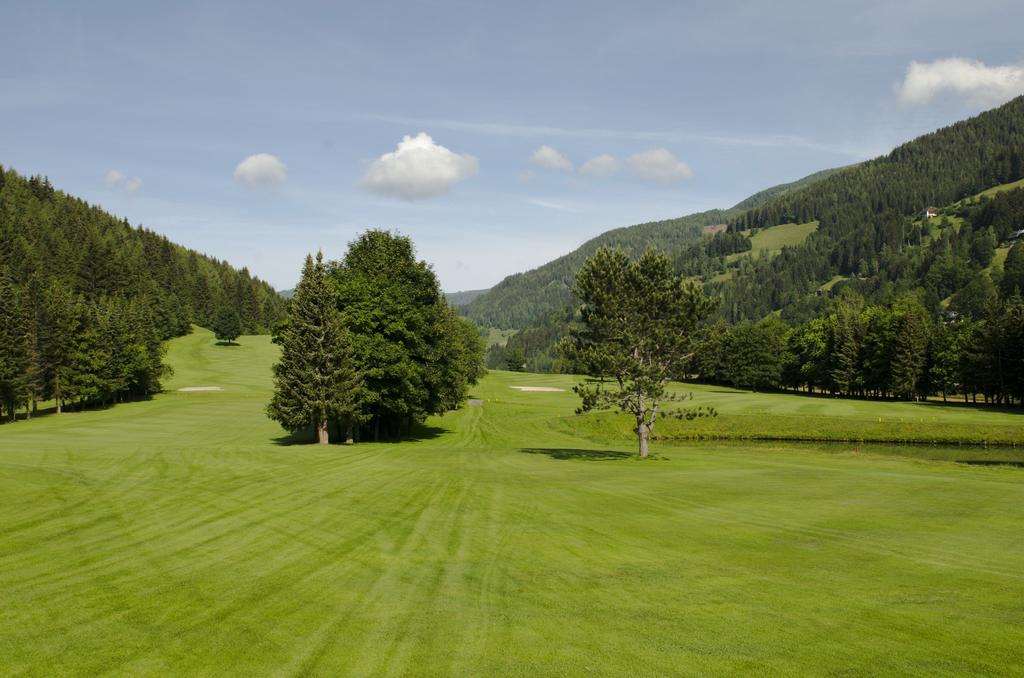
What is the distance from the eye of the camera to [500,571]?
1567cm

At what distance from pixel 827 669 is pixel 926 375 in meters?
114

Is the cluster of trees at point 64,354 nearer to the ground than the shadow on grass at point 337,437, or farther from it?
farther from it

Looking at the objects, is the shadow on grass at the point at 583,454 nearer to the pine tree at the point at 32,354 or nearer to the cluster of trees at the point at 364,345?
the cluster of trees at the point at 364,345

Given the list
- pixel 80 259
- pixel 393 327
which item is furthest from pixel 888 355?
pixel 80 259

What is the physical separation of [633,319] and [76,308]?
267 feet

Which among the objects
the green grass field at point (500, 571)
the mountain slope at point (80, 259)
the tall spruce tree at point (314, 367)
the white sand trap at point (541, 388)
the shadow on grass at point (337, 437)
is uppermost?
the mountain slope at point (80, 259)

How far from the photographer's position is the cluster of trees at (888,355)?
297 ft

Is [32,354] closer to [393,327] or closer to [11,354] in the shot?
[11,354]

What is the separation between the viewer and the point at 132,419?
6838cm

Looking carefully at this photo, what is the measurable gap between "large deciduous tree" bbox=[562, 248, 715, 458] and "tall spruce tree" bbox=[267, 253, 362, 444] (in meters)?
19.0

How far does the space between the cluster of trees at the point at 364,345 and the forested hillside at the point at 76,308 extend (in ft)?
72.7

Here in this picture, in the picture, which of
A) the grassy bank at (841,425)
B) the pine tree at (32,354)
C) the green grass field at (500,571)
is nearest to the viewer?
the green grass field at (500,571)

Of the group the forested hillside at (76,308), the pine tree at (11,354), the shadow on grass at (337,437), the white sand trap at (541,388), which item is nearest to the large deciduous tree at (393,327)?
the shadow on grass at (337,437)

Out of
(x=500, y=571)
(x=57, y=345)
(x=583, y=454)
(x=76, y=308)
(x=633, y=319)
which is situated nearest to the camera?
(x=500, y=571)
